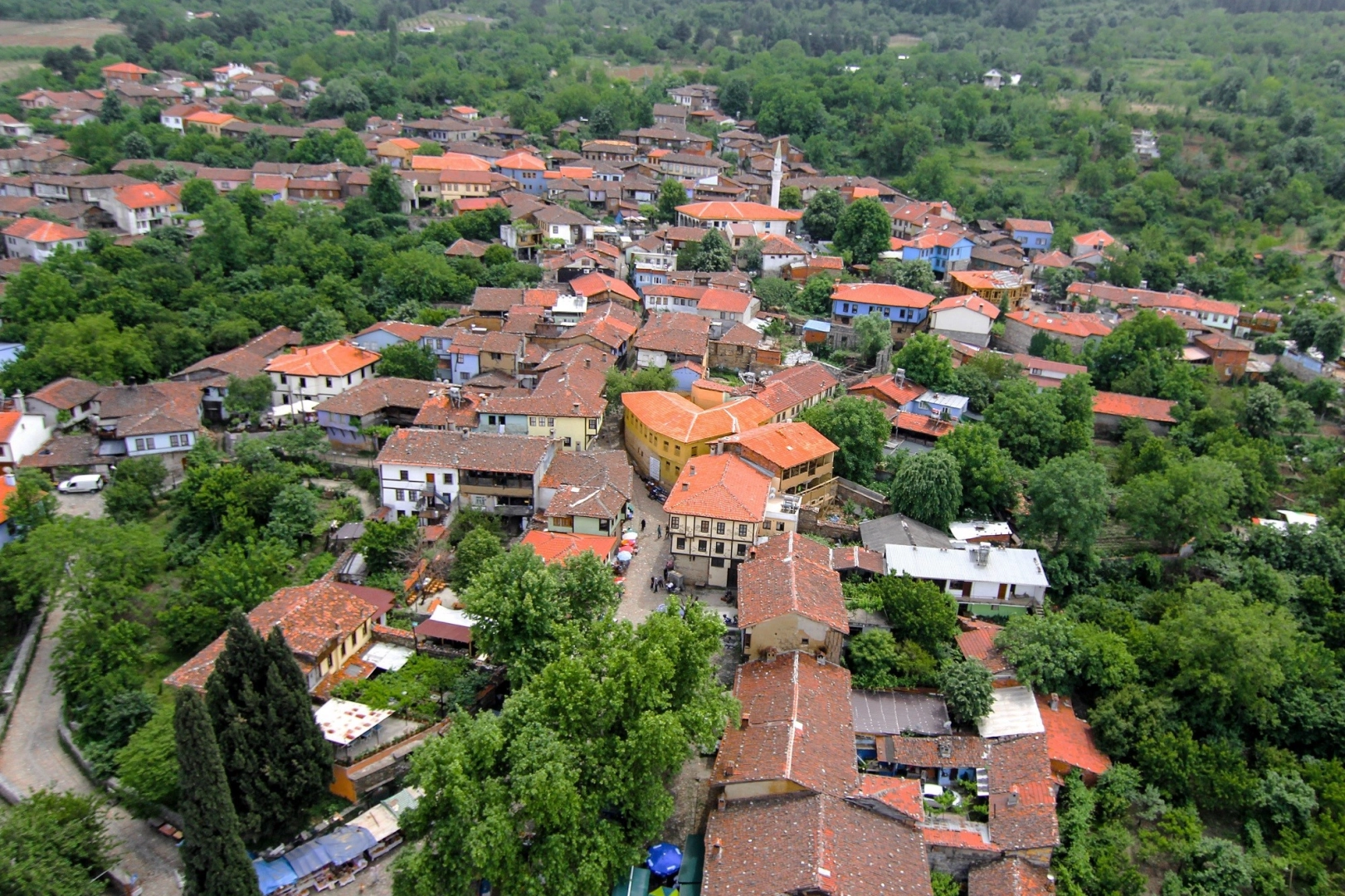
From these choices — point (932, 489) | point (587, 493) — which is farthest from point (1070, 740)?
point (587, 493)

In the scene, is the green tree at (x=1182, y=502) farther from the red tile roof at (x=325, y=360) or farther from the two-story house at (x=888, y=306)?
the red tile roof at (x=325, y=360)

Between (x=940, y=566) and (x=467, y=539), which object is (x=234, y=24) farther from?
(x=940, y=566)

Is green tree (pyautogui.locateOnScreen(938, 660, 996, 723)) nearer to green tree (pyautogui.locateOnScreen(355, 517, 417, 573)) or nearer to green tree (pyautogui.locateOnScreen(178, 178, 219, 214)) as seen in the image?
green tree (pyautogui.locateOnScreen(355, 517, 417, 573))

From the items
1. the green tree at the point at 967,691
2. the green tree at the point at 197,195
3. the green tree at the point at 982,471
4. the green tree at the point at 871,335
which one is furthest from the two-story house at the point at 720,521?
the green tree at the point at 197,195

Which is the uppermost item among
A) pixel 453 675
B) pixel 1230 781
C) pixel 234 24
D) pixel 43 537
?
pixel 234 24

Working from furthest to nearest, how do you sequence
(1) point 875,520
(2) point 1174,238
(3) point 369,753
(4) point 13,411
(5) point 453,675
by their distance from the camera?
(2) point 1174,238 < (4) point 13,411 < (1) point 875,520 < (5) point 453,675 < (3) point 369,753

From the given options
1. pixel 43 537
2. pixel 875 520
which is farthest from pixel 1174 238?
pixel 43 537
